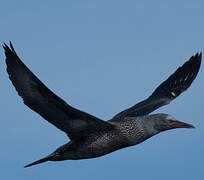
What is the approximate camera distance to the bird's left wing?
10891 mm

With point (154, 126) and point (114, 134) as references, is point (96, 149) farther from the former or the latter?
point (154, 126)

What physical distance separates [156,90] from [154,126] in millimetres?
3615

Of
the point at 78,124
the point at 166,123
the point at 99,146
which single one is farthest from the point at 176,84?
the point at 78,124

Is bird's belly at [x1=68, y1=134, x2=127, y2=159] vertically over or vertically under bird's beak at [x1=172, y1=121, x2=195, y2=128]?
under

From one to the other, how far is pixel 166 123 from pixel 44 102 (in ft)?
8.91

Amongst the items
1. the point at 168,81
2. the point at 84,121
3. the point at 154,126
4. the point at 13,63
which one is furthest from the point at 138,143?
the point at 168,81

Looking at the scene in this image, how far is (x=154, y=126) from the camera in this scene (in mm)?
11938

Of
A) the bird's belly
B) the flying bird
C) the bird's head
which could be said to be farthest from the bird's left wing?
the bird's head

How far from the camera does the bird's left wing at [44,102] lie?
429 inches

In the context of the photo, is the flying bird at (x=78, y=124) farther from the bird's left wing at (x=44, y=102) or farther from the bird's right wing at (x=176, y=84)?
the bird's right wing at (x=176, y=84)

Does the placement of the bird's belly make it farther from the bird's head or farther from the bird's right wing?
the bird's right wing

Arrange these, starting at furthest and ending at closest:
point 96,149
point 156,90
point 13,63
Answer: point 156,90 < point 96,149 < point 13,63

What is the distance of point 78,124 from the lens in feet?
37.6

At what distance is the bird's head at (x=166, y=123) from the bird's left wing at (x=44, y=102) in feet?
3.69
